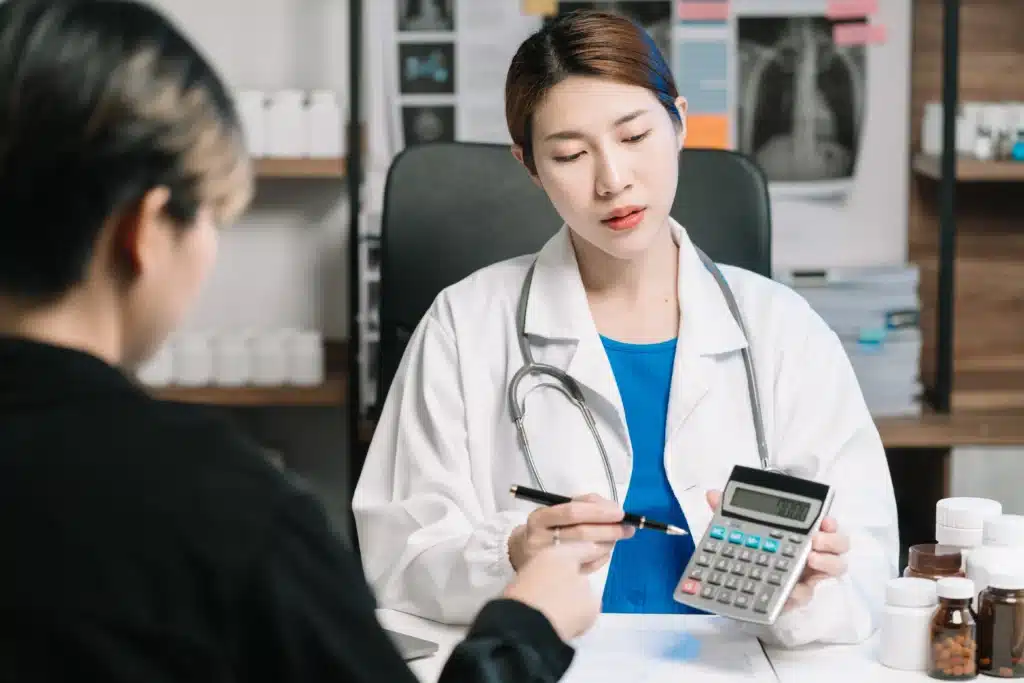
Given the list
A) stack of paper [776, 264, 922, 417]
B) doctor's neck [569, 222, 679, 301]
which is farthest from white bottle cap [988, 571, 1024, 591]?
→ stack of paper [776, 264, 922, 417]

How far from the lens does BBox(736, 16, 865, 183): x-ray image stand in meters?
2.87

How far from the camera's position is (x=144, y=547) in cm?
61

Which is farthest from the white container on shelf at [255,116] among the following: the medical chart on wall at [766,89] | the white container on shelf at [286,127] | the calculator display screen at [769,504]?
the calculator display screen at [769,504]

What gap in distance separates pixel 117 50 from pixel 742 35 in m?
2.36

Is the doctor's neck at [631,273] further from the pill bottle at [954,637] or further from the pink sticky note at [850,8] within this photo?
the pink sticky note at [850,8]

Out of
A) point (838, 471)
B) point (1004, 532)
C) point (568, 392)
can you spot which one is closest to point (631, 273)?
point (568, 392)

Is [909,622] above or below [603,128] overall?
below

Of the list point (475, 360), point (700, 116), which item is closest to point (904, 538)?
point (700, 116)

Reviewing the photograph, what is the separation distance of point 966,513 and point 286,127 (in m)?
1.69

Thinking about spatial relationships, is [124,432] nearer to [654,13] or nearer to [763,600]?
[763,600]

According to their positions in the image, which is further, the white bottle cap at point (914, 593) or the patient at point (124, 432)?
the white bottle cap at point (914, 593)

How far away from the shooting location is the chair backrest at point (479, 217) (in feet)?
6.11

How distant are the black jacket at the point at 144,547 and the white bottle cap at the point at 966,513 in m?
0.80

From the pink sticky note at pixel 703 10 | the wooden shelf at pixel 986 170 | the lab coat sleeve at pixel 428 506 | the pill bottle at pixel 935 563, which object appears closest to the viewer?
the pill bottle at pixel 935 563
